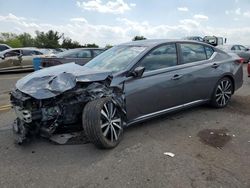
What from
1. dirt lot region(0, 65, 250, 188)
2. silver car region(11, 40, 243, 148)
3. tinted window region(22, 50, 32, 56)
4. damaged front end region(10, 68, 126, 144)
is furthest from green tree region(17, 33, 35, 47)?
dirt lot region(0, 65, 250, 188)

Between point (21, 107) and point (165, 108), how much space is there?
2436 millimetres

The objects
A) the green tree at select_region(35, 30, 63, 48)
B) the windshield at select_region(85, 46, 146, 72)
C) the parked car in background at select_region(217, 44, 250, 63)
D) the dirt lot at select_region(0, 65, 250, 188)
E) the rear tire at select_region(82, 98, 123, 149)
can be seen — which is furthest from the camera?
the green tree at select_region(35, 30, 63, 48)

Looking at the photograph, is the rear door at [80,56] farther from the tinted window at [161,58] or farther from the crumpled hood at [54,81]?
the crumpled hood at [54,81]

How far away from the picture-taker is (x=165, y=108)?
16.9 ft

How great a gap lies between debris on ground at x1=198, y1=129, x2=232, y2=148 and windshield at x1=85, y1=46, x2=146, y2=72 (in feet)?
5.66

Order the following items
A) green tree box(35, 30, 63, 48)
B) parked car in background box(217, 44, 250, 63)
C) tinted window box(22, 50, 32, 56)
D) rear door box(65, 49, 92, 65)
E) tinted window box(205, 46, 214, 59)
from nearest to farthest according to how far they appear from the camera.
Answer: tinted window box(205, 46, 214, 59), rear door box(65, 49, 92, 65), tinted window box(22, 50, 32, 56), parked car in background box(217, 44, 250, 63), green tree box(35, 30, 63, 48)

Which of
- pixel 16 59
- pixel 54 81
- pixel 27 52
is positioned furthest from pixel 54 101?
pixel 27 52

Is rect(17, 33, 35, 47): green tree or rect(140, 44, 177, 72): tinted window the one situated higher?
rect(17, 33, 35, 47): green tree

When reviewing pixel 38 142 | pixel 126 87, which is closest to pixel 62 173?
pixel 38 142

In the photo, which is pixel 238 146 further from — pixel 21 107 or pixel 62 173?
pixel 21 107

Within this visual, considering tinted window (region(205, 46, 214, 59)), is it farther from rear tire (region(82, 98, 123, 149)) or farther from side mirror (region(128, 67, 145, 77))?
rear tire (region(82, 98, 123, 149))

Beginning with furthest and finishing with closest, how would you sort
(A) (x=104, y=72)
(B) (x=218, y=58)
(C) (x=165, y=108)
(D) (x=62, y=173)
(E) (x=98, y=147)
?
1. (B) (x=218, y=58)
2. (C) (x=165, y=108)
3. (A) (x=104, y=72)
4. (E) (x=98, y=147)
5. (D) (x=62, y=173)

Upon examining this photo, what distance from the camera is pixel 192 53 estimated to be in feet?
18.8

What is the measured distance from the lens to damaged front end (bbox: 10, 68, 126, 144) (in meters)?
4.11
